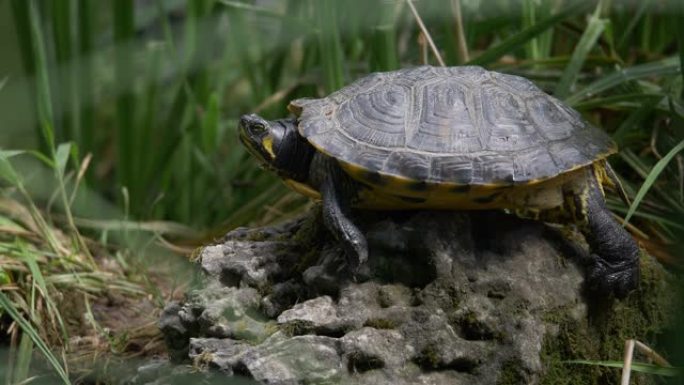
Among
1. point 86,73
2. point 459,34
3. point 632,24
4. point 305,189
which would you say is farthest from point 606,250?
point 86,73

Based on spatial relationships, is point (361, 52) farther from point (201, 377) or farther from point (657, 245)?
point (201, 377)

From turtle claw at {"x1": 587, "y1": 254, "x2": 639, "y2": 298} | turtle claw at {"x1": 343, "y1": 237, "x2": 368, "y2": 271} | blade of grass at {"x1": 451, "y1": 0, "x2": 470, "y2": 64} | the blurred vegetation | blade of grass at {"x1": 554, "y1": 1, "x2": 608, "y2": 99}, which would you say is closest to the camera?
turtle claw at {"x1": 343, "y1": 237, "x2": 368, "y2": 271}

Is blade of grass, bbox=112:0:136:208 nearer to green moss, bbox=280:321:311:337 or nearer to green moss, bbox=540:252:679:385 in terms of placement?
green moss, bbox=280:321:311:337

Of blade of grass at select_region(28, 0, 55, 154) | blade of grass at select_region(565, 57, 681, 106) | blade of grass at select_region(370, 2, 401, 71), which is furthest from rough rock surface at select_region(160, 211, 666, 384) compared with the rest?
blade of grass at select_region(28, 0, 55, 154)

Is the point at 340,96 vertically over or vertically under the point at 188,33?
over

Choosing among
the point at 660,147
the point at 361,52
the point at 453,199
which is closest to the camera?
the point at 453,199

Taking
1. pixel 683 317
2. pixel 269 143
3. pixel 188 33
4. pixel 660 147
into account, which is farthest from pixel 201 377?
pixel 188 33
